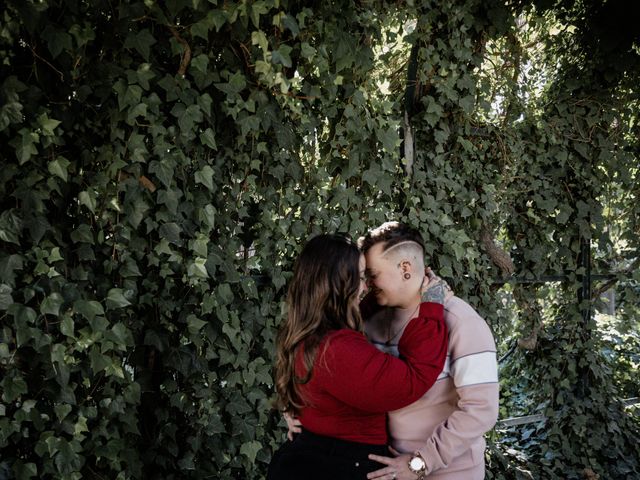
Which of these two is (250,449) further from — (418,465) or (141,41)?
(141,41)

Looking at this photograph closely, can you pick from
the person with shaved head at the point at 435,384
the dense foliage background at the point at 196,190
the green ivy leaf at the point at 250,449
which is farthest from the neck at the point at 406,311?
the green ivy leaf at the point at 250,449

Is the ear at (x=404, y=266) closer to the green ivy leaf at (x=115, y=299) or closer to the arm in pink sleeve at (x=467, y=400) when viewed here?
the arm in pink sleeve at (x=467, y=400)

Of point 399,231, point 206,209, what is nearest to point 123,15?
point 206,209

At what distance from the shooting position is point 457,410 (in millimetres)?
1970

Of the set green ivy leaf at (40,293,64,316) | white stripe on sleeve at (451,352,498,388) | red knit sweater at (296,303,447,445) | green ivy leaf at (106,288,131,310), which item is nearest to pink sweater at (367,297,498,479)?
white stripe on sleeve at (451,352,498,388)

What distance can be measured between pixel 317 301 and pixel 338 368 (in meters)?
0.22

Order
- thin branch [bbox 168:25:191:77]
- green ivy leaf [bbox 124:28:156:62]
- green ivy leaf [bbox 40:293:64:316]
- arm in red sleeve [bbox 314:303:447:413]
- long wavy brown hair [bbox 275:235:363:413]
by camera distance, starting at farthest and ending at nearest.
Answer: thin branch [bbox 168:25:191:77], green ivy leaf [bbox 124:28:156:62], green ivy leaf [bbox 40:293:64:316], long wavy brown hair [bbox 275:235:363:413], arm in red sleeve [bbox 314:303:447:413]

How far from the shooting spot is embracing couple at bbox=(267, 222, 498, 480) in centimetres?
179

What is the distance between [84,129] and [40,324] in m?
0.76

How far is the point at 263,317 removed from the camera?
288 cm

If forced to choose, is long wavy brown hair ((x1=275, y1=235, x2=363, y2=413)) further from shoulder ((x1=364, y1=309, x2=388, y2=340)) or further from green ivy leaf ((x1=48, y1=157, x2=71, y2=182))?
green ivy leaf ((x1=48, y1=157, x2=71, y2=182))

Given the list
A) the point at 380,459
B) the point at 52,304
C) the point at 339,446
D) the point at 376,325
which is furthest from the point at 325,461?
the point at 52,304

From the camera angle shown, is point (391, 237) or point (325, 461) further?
point (391, 237)

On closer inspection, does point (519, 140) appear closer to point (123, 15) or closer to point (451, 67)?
point (451, 67)
